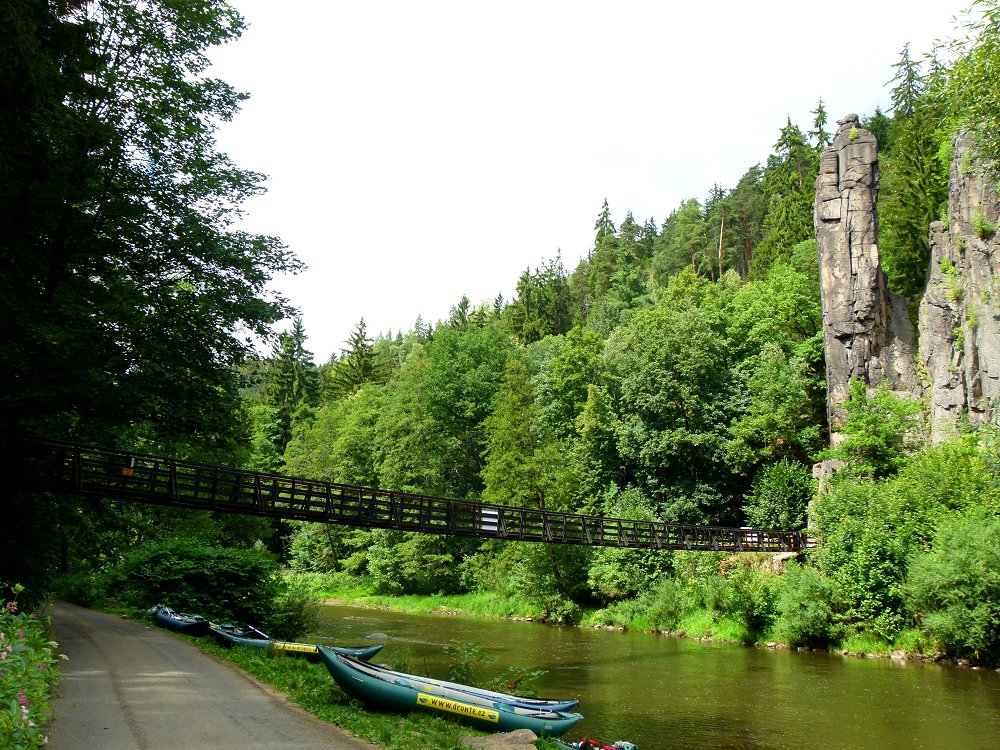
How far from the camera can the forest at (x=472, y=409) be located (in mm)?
13219

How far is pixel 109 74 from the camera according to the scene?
529 inches

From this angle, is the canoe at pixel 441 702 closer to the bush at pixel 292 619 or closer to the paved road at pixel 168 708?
the paved road at pixel 168 708

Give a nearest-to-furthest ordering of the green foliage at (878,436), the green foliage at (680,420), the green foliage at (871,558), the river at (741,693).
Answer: the river at (741,693), the green foliage at (871,558), the green foliage at (878,436), the green foliage at (680,420)

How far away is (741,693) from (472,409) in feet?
92.8

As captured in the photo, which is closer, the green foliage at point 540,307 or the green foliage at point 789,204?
the green foliage at point 789,204

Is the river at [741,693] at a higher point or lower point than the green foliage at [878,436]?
lower

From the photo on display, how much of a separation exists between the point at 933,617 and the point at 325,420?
136ft

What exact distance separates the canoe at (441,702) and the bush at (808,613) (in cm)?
1597

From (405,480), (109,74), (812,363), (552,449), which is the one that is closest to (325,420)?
(405,480)

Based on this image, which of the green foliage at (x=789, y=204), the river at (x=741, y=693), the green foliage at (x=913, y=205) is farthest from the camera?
the green foliage at (x=789, y=204)

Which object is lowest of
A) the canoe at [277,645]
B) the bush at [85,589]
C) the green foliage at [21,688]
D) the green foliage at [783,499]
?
the bush at [85,589]

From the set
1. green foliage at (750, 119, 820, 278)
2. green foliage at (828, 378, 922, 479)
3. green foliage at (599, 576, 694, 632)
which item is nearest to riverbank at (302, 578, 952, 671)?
green foliage at (599, 576, 694, 632)

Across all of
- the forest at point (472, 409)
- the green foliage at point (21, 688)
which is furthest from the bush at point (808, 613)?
the green foliage at point (21, 688)

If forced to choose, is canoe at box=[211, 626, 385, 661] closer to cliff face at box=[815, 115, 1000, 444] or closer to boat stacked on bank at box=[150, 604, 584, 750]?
boat stacked on bank at box=[150, 604, 584, 750]
